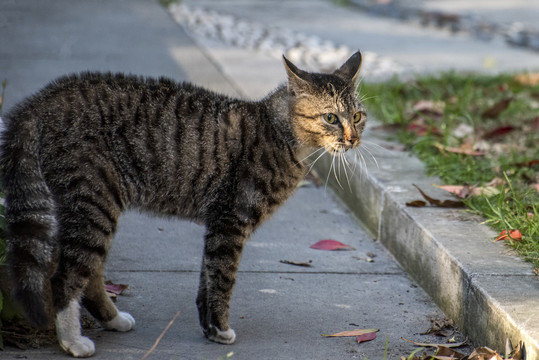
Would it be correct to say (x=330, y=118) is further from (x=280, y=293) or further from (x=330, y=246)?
(x=330, y=246)

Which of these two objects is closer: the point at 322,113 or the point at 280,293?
the point at 322,113

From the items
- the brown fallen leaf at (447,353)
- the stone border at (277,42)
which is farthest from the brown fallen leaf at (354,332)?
the stone border at (277,42)

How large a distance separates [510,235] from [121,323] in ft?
6.49

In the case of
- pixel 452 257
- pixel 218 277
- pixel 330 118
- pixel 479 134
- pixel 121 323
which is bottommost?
pixel 121 323

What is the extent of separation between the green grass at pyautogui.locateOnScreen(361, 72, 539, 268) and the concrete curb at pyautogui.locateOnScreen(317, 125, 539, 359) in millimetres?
131

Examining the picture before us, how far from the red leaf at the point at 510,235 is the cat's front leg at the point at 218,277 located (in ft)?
4.48

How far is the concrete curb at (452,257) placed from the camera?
10.4ft

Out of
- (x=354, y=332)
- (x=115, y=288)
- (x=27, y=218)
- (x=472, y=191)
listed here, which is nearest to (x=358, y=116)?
(x=472, y=191)

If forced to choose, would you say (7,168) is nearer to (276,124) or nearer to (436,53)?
(276,124)

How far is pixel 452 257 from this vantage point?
3656mm

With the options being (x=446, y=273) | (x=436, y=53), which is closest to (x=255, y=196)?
(x=446, y=273)

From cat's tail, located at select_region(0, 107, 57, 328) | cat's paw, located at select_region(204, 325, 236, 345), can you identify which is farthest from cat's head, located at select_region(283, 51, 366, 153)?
cat's tail, located at select_region(0, 107, 57, 328)

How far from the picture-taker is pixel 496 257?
12.1 ft

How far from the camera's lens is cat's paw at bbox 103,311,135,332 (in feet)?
11.2
